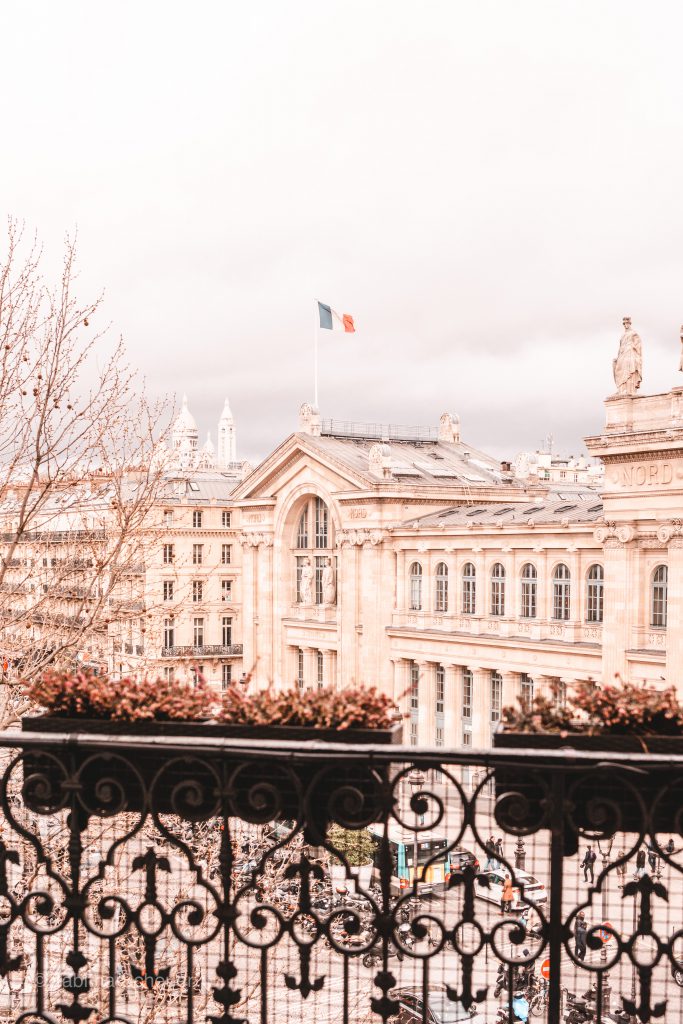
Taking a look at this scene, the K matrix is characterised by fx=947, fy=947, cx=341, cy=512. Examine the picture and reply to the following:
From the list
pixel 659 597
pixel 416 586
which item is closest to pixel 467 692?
pixel 416 586

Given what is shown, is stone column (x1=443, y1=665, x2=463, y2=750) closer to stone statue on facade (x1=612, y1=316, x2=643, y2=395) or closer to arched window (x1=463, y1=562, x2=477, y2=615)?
arched window (x1=463, y1=562, x2=477, y2=615)

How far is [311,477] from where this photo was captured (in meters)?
56.8

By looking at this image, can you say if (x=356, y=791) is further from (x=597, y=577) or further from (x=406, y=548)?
(x=406, y=548)

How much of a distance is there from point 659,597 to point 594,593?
4.55 meters

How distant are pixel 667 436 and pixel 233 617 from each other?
127 ft

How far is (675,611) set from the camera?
118 feet

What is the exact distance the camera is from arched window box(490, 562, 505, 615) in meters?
45.8

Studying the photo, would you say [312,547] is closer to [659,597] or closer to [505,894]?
[659,597]

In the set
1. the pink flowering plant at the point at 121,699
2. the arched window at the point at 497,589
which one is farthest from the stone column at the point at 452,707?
the pink flowering plant at the point at 121,699

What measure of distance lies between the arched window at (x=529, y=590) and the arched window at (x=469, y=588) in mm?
3168

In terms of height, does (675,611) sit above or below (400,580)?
below

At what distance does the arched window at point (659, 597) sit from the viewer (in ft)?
123

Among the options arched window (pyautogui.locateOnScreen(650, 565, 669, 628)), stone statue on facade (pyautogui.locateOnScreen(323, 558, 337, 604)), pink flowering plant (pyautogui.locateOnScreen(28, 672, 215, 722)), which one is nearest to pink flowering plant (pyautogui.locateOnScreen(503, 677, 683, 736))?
pink flowering plant (pyautogui.locateOnScreen(28, 672, 215, 722))

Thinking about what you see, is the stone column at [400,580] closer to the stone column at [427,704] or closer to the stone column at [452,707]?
the stone column at [427,704]
